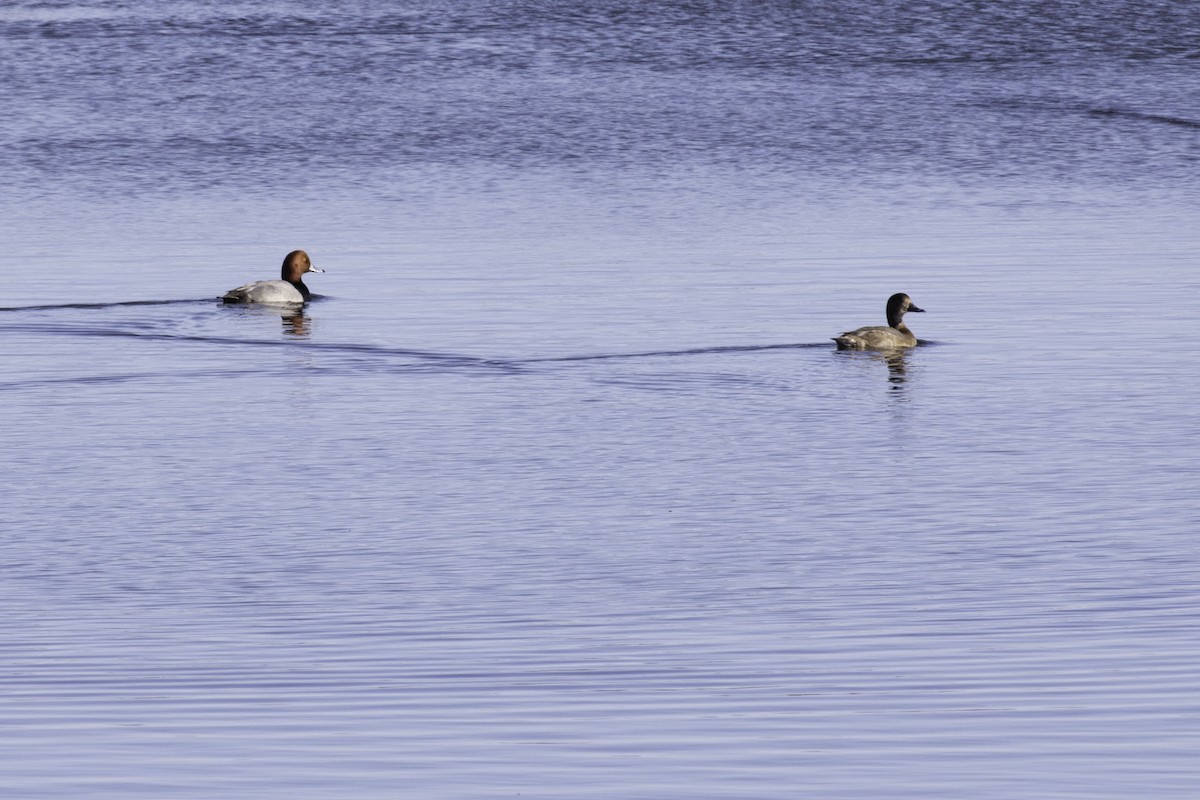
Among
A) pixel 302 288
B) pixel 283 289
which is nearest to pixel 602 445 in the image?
pixel 283 289

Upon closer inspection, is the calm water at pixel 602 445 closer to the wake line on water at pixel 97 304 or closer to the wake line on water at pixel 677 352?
the wake line on water at pixel 677 352

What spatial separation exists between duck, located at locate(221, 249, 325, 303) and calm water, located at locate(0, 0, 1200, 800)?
0.28 metres

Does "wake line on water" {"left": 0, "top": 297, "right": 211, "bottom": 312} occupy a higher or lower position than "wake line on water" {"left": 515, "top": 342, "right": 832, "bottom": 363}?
higher

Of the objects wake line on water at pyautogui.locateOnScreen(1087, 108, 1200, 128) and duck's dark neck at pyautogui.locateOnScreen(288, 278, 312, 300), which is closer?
duck's dark neck at pyautogui.locateOnScreen(288, 278, 312, 300)

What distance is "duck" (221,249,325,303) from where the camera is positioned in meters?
21.9

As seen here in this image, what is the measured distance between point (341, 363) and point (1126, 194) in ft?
50.5

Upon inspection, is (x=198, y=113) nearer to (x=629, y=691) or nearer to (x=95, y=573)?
(x=95, y=573)

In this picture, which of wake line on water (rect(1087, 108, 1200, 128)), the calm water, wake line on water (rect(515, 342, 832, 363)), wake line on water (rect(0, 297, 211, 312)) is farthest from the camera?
wake line on water (rect(1087, 108, 1200, 128))

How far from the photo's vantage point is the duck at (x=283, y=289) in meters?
21.9

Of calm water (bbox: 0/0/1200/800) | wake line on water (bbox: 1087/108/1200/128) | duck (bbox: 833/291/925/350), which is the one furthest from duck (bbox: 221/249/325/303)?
wake line on water (bbox: 1087/108/1200/128)

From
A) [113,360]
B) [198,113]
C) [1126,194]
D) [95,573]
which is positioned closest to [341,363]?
[113,360]

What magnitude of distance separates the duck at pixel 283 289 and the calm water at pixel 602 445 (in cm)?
28

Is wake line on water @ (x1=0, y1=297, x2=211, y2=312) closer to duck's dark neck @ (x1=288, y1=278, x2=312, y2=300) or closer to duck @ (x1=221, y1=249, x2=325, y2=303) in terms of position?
duck @ (x1=221, y1=249, x2=325, y2=303)

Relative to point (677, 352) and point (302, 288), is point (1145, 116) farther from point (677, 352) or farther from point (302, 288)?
point (677, 352)
